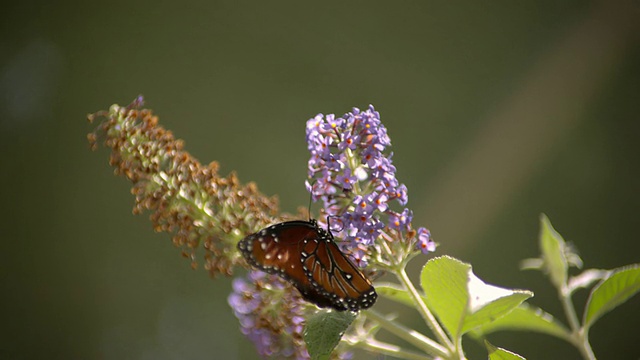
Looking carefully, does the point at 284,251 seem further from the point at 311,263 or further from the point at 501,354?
the point at 501,354

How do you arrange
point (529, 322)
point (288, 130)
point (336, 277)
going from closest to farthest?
point (336, 277), point (529, 322), point (288, 130)

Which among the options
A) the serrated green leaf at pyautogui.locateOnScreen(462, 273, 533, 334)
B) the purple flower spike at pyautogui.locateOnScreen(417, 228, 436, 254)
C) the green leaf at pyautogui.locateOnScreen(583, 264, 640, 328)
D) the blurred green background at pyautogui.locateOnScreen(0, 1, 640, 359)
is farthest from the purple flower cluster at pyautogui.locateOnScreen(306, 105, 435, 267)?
the blurred green background at pyautogui.locateOnScreen(0, 1, 640, 359)

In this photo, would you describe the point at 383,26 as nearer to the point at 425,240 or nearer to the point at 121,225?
the point at 121,225

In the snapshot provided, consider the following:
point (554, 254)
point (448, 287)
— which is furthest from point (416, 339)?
point (554, 254)

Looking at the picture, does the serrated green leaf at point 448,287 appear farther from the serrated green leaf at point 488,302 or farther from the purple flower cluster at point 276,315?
the purple flower cluster at point 276,315

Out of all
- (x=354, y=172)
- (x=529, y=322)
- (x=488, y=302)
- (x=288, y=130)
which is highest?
(x=288, y=130)

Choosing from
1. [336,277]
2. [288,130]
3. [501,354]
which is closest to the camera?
[501,354]
